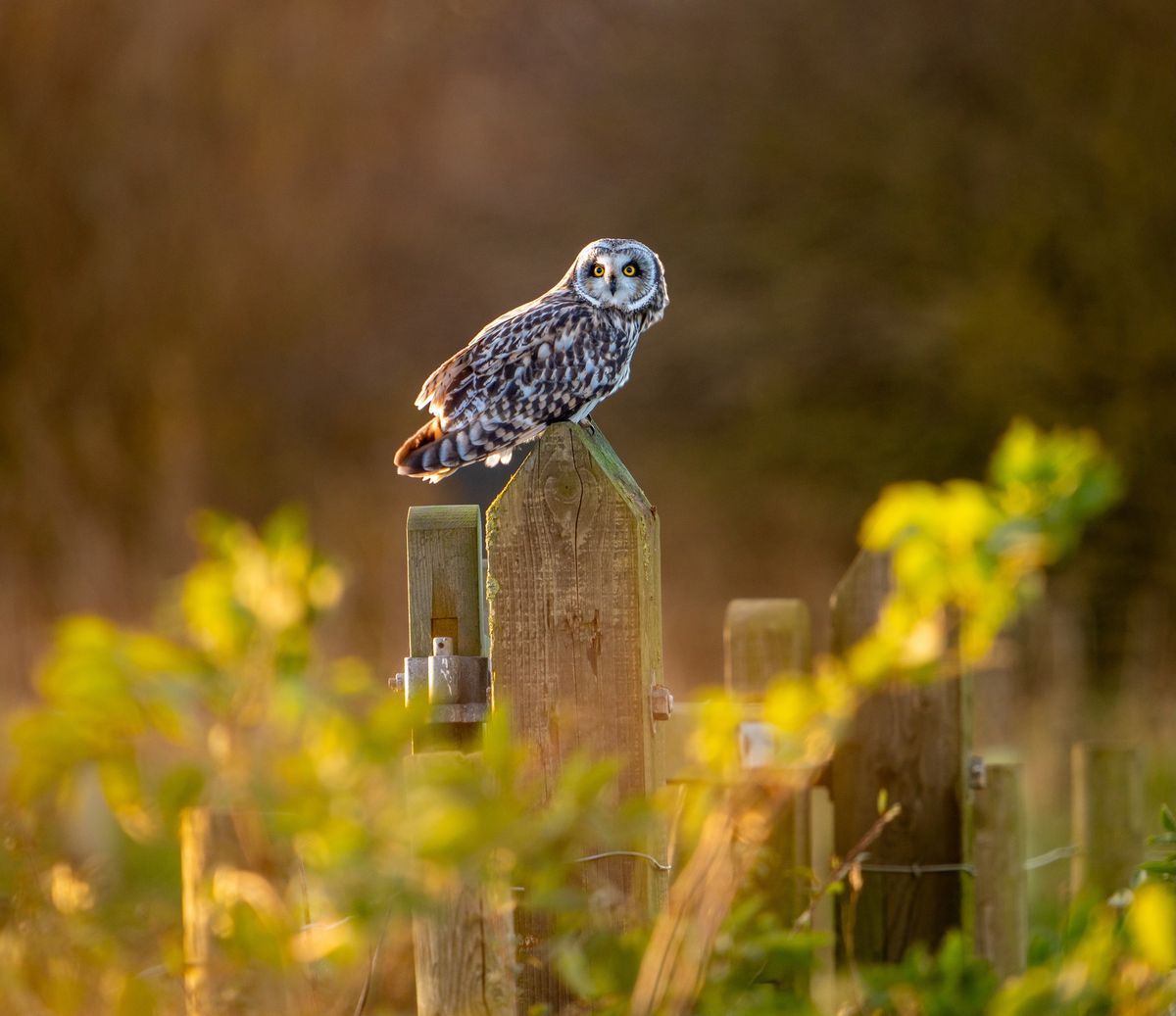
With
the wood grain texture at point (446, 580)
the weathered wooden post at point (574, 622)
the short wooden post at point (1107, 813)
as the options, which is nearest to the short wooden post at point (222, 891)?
the weathered wooden post at point (574, 622)

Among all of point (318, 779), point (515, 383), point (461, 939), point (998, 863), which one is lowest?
point (998, 863)

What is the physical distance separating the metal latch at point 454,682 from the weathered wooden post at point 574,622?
A: 0.11 meters

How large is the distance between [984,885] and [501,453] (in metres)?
1.18

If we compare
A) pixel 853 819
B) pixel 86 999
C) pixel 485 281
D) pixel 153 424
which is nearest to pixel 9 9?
pixel 153 424

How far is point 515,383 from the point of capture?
2932 millimetres

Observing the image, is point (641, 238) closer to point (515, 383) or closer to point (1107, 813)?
point (515, 383)

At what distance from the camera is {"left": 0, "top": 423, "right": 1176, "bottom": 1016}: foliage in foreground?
1.04m

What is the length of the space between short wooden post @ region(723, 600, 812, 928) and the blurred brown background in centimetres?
566

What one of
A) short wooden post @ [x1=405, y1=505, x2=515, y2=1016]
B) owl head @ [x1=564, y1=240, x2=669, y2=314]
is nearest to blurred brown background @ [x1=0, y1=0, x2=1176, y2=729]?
owl head @ [x1=564, y1=240, x2=669, y2=314]

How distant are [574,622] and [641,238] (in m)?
11.0

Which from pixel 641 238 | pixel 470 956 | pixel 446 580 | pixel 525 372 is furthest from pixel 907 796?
pixel 641 238

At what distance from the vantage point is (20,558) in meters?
8.15

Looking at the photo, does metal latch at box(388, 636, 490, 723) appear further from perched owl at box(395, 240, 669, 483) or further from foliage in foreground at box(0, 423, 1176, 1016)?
perched owl at box(395, 240, 669, 483)

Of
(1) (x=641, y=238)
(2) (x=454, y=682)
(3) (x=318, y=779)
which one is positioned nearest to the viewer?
(3) (x=318, y=779)
